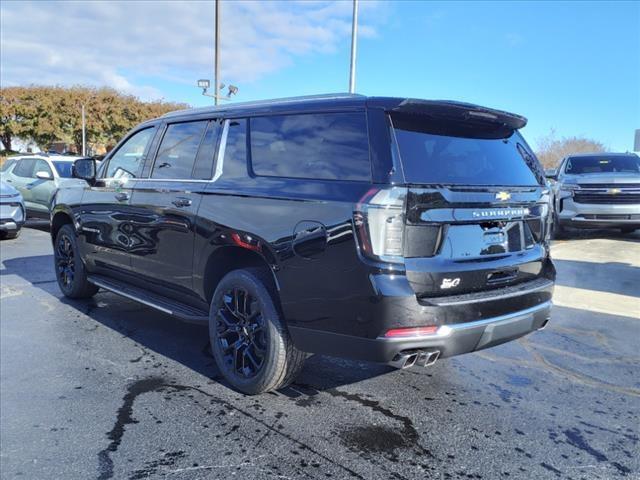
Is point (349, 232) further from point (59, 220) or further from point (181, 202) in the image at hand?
point (59, 220)

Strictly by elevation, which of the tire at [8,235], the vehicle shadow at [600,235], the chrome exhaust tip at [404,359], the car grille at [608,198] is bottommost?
the tire at [8,235]

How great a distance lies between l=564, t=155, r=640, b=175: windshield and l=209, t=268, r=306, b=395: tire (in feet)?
33.6

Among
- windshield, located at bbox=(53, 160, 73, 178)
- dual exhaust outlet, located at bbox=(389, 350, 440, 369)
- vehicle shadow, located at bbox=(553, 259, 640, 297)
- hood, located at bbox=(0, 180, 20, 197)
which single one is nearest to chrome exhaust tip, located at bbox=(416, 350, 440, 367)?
dual exhaust outlet, located at bbox=(389, 350, 440, 369)

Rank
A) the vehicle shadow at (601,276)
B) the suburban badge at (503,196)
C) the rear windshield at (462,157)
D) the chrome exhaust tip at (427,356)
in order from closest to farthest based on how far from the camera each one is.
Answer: the chrome exhaust tip at (427,356), the rear windshield at (462,157), the suburban badge at (503,196), the vehicle shadow at (601,276)

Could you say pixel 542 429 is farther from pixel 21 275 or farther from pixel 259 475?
pixel 21 275

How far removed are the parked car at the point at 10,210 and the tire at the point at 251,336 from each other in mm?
8419

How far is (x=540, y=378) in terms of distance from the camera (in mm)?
4012

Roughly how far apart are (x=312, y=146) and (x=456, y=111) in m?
0.90

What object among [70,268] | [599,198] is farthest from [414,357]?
[599,198]

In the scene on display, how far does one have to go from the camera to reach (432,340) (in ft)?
9.39

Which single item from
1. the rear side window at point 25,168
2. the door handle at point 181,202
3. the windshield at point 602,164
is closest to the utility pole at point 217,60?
the rear side window at point 25,168

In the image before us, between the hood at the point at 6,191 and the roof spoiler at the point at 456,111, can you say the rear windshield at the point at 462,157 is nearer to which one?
the roof spoiler at the point at 456,111

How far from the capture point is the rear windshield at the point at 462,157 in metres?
3.02

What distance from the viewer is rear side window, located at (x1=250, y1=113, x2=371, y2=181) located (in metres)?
3.03
